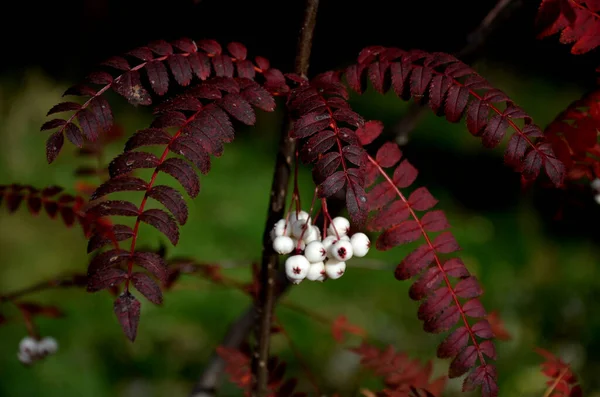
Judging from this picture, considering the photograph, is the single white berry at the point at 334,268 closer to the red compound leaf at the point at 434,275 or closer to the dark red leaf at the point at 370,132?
the red compound leaf at the point at 434,275

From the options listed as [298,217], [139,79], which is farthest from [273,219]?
[139,79]

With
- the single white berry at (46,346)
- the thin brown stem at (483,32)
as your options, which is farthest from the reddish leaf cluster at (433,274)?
the single white berry at (46,346)

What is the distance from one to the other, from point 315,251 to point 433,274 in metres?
0.18

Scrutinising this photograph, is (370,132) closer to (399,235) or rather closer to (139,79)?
(399,235)

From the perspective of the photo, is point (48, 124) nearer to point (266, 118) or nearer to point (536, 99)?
point (266, 118)

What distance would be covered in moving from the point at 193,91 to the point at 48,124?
0.59 ft

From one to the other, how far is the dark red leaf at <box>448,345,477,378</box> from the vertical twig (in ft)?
0.99

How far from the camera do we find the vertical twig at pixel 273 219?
2.88 ft

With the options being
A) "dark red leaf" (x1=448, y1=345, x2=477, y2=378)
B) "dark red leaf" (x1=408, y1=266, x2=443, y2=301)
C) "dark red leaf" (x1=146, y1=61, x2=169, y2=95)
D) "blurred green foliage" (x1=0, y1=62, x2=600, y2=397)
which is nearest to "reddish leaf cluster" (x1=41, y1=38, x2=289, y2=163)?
"dark red leaf" (x1=146, y1=61, x2=169, y2=95)

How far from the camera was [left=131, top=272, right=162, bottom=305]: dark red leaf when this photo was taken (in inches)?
26.6

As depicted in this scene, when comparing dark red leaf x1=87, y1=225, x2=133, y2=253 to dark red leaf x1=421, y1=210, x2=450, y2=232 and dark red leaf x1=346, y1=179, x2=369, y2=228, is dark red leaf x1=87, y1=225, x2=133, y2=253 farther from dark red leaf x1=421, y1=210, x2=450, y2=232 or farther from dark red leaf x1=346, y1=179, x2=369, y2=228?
dark red leaf x1=421, y1=210, x2=450, y2=232

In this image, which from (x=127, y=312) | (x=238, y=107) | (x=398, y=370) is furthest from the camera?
(x=398, y=370)

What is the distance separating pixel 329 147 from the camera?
74 cm

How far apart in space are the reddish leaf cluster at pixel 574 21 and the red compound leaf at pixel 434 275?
10.9 inches
